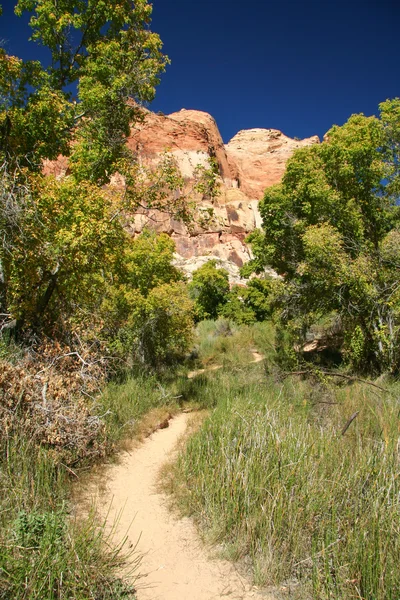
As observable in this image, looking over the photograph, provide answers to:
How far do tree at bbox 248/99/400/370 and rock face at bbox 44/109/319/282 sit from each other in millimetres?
24740

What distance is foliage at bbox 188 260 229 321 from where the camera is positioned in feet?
94.5

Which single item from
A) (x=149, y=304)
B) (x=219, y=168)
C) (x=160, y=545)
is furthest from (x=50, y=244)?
(x=219, y=168)

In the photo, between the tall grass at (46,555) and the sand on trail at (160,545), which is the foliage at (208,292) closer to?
the sand on trail at (160,545)

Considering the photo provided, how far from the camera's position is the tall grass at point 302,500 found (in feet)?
8.73

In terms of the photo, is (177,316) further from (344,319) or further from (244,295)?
(244,295)

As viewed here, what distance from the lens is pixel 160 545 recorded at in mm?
3533

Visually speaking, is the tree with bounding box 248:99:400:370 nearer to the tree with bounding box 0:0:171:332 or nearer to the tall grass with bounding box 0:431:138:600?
the tree with bounding box 0:0:171:332

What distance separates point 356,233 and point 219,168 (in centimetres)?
6506

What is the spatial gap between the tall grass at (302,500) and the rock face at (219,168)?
31.3 meters

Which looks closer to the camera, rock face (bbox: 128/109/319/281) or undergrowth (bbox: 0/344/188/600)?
undergrowth (bbox: 0/344/188/600)

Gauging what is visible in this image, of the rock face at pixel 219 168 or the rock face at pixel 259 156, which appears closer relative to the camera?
the rock face at pixel 219 168

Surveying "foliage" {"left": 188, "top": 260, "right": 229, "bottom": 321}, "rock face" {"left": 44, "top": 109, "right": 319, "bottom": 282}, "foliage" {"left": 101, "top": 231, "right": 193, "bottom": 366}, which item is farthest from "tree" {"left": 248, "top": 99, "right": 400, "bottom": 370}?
"rock face" {"left": 44, "top": 109, "right": 319, "bottom": 282}

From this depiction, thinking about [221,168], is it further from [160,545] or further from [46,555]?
[46,555]

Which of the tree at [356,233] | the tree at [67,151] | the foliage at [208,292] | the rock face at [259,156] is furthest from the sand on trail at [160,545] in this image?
the rock face at [259,156]
